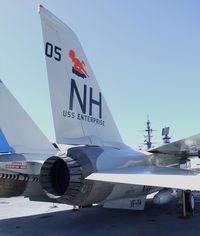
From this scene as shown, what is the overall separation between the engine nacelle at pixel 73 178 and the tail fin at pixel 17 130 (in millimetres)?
1293

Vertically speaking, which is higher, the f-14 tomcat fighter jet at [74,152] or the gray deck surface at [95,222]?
the f-14 tomcat fighter jet at [74,152]

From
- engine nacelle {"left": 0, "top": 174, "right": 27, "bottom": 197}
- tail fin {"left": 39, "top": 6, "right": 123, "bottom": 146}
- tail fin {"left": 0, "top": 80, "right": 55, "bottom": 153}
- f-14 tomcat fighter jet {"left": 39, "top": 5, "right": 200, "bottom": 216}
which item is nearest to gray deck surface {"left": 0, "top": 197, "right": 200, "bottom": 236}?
f-14 tomcat fighter jet {"left": 39, "top": 5, "right": 200, "bottom": 216}

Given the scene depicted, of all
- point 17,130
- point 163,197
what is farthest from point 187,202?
point 17,130

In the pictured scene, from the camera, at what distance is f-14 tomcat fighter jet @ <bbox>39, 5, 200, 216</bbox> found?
5.25 metres

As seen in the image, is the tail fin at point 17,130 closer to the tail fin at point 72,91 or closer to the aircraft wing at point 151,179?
the tail fin at point 72,91

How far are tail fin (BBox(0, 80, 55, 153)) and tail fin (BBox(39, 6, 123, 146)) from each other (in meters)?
1.14

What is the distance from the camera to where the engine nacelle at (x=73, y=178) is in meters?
5.27

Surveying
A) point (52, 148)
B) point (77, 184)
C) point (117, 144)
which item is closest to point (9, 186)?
point (52, 148)

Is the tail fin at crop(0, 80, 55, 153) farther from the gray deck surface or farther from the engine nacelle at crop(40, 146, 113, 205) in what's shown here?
the gray deck surface

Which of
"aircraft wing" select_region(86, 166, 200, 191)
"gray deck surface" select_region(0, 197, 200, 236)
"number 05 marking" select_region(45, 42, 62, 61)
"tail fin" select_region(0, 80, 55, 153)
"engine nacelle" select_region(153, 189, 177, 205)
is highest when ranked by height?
"number 05 marking" select_region(45, 42, 62, 61)

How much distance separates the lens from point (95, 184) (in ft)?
18.1

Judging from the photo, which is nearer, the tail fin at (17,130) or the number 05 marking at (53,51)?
the number 05 marking at (53,51)

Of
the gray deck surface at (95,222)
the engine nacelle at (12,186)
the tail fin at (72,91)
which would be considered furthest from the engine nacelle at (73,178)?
the gray deck surface at (95,222)

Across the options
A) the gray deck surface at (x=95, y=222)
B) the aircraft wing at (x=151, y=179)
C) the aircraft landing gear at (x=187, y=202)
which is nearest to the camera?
the aircraft wing at (x=151, y=179)
